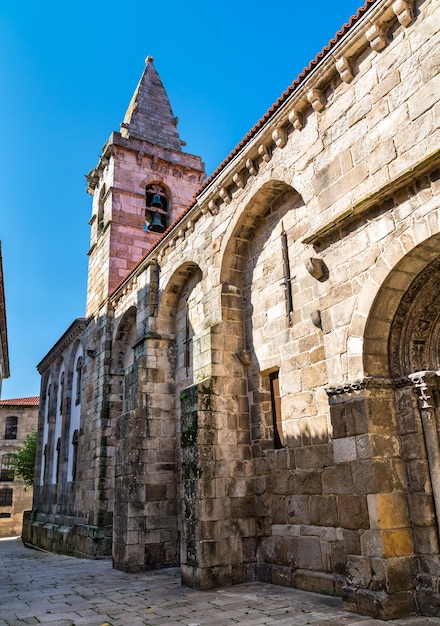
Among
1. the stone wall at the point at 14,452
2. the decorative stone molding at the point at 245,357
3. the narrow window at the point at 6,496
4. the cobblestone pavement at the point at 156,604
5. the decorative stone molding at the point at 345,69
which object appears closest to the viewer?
the cobblestone pavement at the point at 156,604

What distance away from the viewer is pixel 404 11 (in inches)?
217

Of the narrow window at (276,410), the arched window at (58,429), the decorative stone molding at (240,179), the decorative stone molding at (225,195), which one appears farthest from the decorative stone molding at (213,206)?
the arched window at (58,429)

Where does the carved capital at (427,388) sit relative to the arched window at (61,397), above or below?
below

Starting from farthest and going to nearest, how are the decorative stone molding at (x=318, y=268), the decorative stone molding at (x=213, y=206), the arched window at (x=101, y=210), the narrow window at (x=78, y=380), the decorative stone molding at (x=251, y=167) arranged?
1. the arched window at (x=101, y=210)
2. the narrow window at (x=78, y=380)
3. the decorative stone molding at (x=213, y=206)
4. the decorative stone molding at (x=251, y=167)
5. the decorative stone molding at (x=318, y=268)

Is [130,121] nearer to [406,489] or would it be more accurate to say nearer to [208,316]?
[208,316]

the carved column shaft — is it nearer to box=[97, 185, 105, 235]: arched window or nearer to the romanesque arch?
the romanesque arch

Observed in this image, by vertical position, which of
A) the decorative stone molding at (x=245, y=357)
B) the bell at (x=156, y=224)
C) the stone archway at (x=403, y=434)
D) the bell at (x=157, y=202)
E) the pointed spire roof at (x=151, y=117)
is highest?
the pointed spire roof at (x=151, y=117)

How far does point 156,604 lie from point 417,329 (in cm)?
478

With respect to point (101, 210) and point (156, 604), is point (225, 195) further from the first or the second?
point (101, 210)

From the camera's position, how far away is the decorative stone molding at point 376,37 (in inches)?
230

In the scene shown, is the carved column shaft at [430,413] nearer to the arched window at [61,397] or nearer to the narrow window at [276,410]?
the narrow window at [276,410]

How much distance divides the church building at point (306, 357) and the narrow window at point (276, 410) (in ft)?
0.11

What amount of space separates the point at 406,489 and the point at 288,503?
2.30 metres

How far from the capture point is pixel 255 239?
8750 mm
